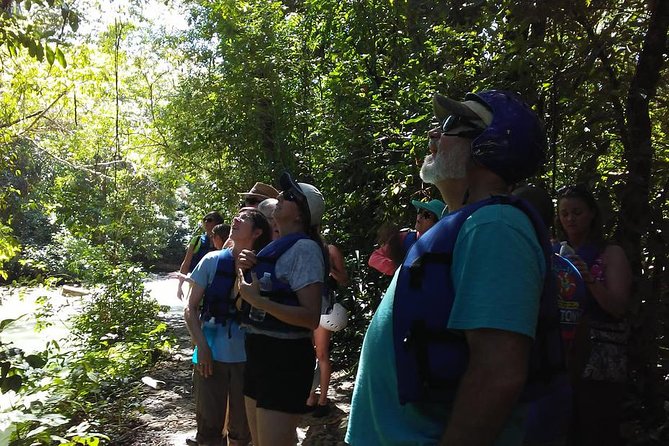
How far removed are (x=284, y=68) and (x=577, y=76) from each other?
546 cm

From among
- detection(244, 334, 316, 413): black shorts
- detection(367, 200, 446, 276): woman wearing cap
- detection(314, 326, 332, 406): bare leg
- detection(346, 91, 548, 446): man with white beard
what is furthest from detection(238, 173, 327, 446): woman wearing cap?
detection(314, 326, 332, 406): bare leg

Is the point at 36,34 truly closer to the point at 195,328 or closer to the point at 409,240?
the point at 195,328

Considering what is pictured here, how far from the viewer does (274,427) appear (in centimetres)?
317

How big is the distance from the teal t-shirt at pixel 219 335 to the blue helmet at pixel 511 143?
2.92m

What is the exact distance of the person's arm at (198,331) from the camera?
413cm

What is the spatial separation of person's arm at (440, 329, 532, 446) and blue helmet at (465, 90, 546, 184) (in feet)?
1.43

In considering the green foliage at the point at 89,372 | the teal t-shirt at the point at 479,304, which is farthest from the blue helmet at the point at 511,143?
the green foliage at the point at 89,372

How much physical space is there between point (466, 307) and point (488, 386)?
18 centimetres

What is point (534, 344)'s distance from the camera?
1.52m

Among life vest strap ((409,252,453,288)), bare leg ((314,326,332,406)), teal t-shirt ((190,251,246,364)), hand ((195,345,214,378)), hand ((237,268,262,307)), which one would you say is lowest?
bare leg ((314,326,332,406))

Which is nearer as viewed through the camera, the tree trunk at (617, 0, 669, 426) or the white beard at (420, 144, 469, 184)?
the white beard at (420, 144, 469, 184)

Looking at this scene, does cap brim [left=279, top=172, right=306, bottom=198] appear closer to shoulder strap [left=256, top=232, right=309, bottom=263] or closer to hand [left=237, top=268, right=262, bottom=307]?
shoulder strap [left=256, top=232, right=309, bottom=263]

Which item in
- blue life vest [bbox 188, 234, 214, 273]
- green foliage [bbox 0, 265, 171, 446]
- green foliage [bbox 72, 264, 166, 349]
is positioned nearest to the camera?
green foliage [bbox 0, 265, 171, 446]

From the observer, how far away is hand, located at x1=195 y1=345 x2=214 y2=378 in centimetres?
412
